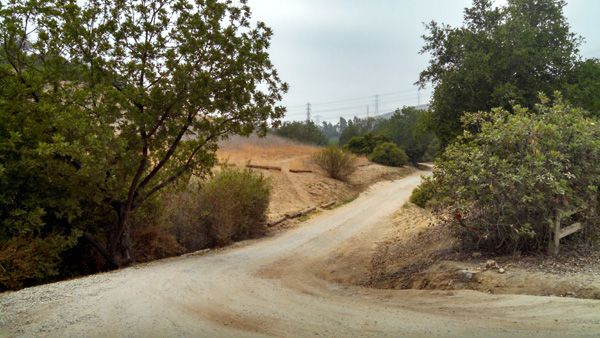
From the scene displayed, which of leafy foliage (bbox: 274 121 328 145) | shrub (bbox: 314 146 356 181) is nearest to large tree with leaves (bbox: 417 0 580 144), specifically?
shrub (bbox: 314 146 356 181)

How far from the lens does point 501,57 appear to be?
13.9 m

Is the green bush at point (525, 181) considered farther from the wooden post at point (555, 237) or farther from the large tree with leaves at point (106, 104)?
the large tree with leaves at point (106, 104)

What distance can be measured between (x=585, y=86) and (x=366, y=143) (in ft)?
125

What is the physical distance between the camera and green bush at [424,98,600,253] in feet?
28.1

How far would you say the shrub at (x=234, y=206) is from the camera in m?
16.7

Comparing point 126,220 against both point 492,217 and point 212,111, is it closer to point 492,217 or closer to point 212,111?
point 212,111

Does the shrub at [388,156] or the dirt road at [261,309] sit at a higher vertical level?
the shrub at [388,156]

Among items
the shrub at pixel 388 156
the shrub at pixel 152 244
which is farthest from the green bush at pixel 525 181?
the shrub at pixel 388 156

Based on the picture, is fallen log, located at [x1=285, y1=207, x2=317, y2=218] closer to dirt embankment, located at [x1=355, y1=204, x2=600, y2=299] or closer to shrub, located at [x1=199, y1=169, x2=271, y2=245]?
shrub, located at [x1=199, y1=169, x2=271, y2=245]

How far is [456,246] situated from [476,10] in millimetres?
8598

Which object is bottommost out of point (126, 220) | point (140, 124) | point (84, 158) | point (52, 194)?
point (126, 220)

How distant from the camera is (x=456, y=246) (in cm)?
1021

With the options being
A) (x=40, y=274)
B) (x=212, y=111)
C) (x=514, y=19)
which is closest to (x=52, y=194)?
(x=40, y=274)

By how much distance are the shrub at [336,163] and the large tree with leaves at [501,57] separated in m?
17.6
